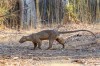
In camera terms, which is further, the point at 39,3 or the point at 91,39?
the point at 39,3

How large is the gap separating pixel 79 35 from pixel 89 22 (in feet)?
22.1

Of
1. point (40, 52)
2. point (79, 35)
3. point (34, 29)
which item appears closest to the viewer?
point (40, 52)

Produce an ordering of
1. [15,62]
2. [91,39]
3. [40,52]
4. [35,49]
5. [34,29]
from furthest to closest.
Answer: [34,29] → [91,39] → [35,49] → [40,52] → [15,62]

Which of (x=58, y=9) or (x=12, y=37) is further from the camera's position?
(x=58, y=9)

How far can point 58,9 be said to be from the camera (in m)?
22.6

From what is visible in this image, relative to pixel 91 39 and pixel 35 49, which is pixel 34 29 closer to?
pixel 91 39

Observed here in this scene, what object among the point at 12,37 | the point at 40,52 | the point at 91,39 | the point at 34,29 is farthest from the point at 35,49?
the point at 34,29

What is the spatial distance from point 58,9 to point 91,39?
8.01 metres

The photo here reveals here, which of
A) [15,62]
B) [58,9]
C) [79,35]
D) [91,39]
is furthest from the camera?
[58,9]

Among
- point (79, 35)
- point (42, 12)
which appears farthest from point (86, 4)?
point (79, 35)

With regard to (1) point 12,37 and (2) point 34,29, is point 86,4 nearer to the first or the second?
(2) point 34,29

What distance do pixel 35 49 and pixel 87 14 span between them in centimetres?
1077

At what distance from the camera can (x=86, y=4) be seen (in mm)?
23109

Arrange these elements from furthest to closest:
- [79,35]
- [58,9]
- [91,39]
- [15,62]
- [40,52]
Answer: [58,9], [79,35], [91,39], [40,52], [15,62]
